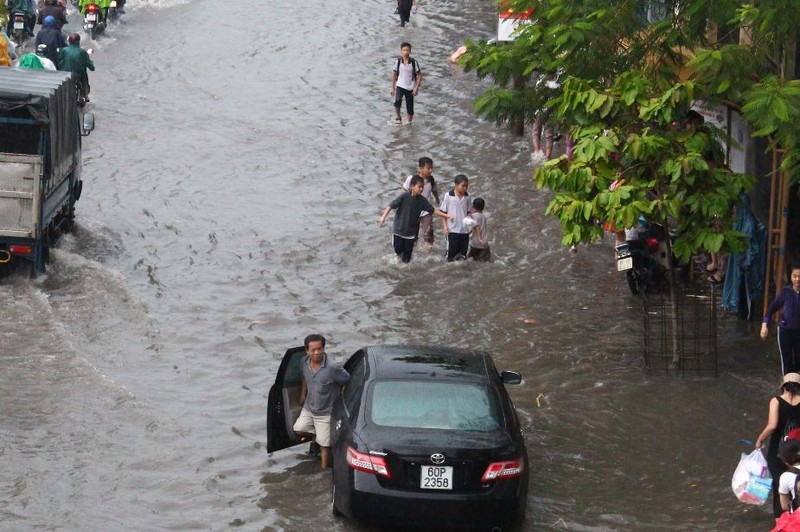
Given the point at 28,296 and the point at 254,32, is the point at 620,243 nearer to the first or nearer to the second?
the point at 28,296

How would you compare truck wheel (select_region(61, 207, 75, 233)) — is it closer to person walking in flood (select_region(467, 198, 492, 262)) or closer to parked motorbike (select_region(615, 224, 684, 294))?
person walking in flood (select_region(467, 198, 492, 262))

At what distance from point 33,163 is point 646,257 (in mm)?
7749

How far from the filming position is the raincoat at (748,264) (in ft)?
52.7

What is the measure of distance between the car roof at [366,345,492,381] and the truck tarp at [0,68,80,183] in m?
7.82

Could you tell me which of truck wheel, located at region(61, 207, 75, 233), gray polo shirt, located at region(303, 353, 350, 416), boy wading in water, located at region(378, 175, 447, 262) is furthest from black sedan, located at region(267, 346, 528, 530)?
truck wheel, located at region(61, 207, 75, 233)

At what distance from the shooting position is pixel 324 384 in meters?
11.6

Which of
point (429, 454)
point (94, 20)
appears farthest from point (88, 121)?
point (94, 20)

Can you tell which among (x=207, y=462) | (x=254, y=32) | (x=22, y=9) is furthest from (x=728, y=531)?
(x=254, y=32)

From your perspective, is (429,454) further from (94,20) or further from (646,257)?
(94,20)

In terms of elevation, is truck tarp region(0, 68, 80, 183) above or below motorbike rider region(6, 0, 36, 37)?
below

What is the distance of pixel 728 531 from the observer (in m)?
11.0

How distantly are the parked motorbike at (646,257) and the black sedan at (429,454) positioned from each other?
7.03m

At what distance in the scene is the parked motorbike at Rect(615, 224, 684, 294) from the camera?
17562 millimetres

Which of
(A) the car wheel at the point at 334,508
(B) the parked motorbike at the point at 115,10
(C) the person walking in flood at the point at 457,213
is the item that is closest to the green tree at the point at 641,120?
(A) the car wheel at the point at 334,508
